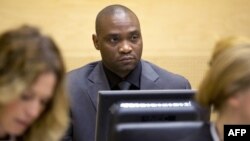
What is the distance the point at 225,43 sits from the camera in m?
1.45

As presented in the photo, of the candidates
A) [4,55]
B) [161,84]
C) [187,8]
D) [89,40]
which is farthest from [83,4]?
[4,55]

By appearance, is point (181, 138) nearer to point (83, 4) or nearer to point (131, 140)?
point (131, 140)

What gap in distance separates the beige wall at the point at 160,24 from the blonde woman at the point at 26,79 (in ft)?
5.96

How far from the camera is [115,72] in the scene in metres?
2.52

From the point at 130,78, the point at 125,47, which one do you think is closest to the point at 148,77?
the point at 130,78

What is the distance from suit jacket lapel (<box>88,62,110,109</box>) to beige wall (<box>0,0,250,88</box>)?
913mm

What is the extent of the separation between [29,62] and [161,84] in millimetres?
1137

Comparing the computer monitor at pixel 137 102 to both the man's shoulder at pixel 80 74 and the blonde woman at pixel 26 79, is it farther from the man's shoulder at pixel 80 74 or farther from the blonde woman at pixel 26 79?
the man's shoulder at pixel 80 74

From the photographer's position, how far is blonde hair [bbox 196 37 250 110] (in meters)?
1.38

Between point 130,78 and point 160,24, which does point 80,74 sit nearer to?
point 130,78

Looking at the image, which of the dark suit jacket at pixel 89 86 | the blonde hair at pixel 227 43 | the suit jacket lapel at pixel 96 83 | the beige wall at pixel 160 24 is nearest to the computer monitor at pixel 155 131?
the blonde hair at pixel 227 43

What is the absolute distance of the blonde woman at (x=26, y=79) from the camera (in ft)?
4.73

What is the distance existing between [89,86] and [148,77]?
31cm

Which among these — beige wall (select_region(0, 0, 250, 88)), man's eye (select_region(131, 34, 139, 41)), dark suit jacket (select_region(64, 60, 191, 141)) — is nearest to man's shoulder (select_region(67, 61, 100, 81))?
dark suit jacket (select_region(64, 60, 191, 141))
